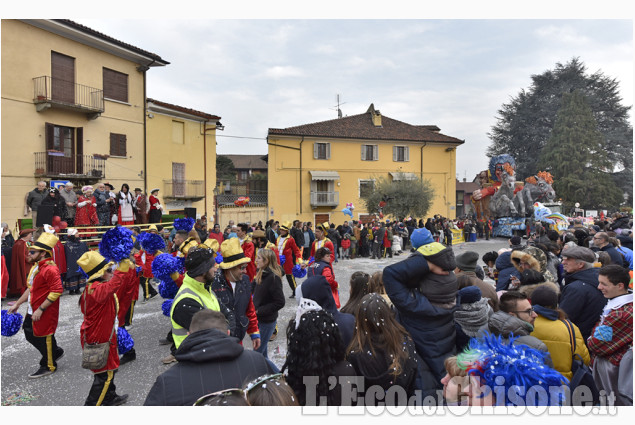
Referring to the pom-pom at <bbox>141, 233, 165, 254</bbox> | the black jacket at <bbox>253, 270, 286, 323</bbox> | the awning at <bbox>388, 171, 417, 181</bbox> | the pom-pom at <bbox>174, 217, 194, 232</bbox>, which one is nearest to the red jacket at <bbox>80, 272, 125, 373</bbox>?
the black jacket at <bbox>253, 270, 286, 323</bbox>

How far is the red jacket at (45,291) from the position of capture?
4789 millimetres

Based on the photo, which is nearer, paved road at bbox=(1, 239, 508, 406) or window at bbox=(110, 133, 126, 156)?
paved road at bbox=(1, 239, 508, 406)

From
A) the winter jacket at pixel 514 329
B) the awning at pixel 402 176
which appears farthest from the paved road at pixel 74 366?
the awning at pixel 402 176

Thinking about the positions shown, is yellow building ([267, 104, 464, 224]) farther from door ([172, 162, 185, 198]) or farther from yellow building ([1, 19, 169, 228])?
yellow building ([1, 19, 169, 228])

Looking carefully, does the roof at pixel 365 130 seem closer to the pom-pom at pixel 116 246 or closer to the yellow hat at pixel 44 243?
the yellow hat at pixel 44 243

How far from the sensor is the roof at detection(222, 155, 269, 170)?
54.3m

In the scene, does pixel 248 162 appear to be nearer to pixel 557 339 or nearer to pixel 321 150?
pixel 321 150

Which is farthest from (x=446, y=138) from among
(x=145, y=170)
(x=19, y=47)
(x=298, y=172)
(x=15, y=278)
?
(x=15, y=278)

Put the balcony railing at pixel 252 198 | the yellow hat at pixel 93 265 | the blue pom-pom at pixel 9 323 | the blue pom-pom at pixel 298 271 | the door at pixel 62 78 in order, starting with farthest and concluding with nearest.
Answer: the balcony railing at pixel 252 198 < the door at pixel 62 78 < the blue pom-pom at pixel 298 271 < the blue pom-pom at pixel 9 323 < the yellow hat at pixel 93 265

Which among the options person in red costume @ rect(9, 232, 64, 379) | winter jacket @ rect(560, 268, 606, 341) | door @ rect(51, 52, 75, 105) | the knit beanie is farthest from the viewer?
door @ rect(51, 52, 75, 105)

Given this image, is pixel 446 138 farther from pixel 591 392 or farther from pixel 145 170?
pixel 591 392

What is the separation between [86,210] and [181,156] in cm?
1254

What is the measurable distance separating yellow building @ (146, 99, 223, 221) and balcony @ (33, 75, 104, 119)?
3.13m

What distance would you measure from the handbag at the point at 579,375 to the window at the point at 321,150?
104 feet
